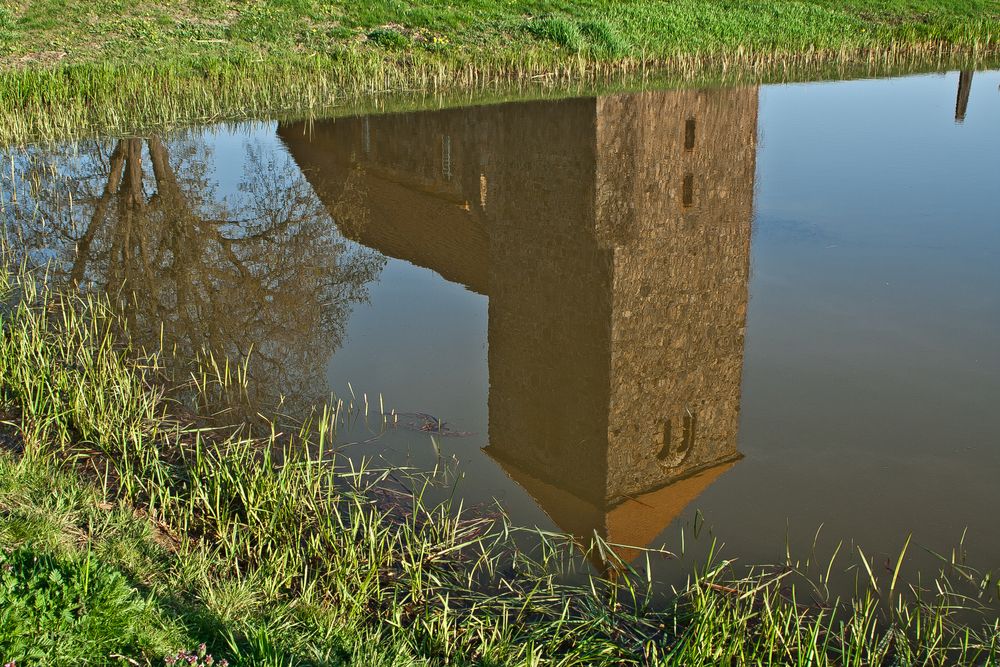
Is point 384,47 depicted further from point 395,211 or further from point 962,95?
point 962,95

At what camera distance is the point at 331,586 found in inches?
169

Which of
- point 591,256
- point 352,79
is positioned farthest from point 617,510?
point 352,79

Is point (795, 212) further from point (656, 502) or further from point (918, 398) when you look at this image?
point (656, 502)

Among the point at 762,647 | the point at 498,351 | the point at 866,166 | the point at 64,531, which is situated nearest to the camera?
the point at 762,647

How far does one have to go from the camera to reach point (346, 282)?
9094mm

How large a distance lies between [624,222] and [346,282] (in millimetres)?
4743

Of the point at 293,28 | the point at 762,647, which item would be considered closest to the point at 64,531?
the point at 762,647

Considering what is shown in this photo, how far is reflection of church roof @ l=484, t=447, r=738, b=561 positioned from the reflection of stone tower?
2 cm

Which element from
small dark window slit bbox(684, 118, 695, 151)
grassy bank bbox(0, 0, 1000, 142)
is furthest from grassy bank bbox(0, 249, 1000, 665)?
small dark window slit bbox(684, 118, 695, 151)

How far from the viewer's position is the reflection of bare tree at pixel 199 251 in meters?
7.57

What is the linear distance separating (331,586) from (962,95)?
1604cm

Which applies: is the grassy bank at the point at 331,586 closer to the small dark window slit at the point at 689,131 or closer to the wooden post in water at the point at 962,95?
the small dark window slit at the point at 689,131

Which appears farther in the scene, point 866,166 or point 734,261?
point 866,166

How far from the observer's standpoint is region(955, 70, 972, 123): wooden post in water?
1572cm
